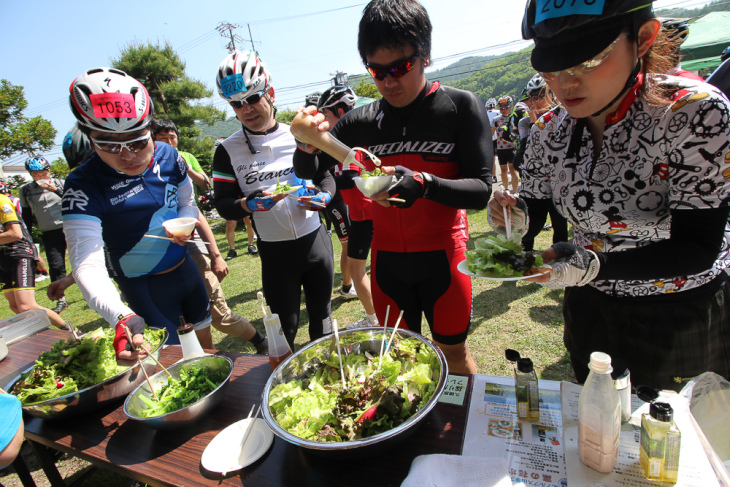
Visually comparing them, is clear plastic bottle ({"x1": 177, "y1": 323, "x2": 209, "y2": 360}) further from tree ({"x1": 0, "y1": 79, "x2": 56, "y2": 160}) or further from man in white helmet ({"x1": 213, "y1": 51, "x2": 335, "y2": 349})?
tree ({"x1": 0, "y1": 79, "x2": 56, "y2": 160})

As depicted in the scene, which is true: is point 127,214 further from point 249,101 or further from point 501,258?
point 501,258

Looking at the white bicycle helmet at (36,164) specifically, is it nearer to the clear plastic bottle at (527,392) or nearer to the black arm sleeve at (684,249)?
the clear plastic bottle at (527,392)

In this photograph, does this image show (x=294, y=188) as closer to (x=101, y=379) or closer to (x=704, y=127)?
(x=101, y=379)

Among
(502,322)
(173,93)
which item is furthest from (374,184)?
(173,93)

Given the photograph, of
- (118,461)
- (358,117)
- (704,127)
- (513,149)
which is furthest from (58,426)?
(513,149)

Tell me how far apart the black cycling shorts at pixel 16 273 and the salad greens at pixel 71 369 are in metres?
3.93

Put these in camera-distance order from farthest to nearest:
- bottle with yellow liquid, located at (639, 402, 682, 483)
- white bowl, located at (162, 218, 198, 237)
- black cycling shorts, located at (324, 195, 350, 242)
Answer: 1. black cycling shorts, located at (324, 195, 350, 242)
2. white bowl, located at (162, 218, 198, 237)
3. bottle with yellow liquid, located at (639, 402, 682, 483)

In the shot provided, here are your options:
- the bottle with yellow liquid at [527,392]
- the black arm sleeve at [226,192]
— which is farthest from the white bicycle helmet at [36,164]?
the bottle with yellow liquid at [527,392]

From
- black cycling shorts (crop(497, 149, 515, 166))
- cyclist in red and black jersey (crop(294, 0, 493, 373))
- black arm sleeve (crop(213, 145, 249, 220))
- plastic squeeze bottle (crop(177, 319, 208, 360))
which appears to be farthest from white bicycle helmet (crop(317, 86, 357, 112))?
black cycling shorts (crop(497, 149, 515, 166))

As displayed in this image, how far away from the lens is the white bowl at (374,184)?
174cm

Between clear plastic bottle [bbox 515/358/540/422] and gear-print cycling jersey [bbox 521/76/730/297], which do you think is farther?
clear plastic bottle [bbox 515/358/540/422]

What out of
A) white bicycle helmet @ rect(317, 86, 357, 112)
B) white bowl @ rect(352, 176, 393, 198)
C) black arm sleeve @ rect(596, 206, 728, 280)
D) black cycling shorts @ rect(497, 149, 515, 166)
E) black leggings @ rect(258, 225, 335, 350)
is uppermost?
white bicycle helmet @ rect(317, 86, 357, 112)

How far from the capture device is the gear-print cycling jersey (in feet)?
4.13

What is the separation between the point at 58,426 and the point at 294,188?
195 cm
